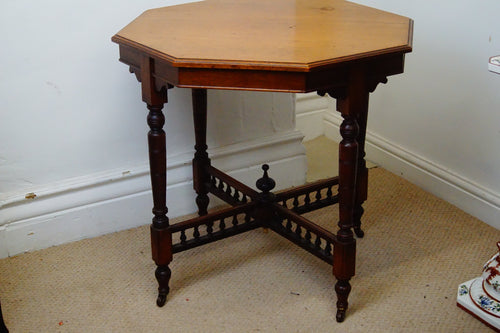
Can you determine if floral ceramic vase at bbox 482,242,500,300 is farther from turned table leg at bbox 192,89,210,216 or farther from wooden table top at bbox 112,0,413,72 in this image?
turned table leg at bbox 192,89,210,216

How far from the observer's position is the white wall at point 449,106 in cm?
200

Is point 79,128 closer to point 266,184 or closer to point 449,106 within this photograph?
point 266,184

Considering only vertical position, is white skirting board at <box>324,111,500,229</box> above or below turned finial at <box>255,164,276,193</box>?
below

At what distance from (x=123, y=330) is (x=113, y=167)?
0.58 meters

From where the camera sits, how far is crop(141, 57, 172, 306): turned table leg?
154cm

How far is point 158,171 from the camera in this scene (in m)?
1.60

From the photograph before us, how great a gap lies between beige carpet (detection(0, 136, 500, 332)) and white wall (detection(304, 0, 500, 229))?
0.42ft

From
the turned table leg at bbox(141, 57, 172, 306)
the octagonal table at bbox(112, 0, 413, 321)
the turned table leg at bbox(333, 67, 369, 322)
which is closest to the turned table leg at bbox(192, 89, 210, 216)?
the octagonal table at bbox(112, 0, 413, 321)

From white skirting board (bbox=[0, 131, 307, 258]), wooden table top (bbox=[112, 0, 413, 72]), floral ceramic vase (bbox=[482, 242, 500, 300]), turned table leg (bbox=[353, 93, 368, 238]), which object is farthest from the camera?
white skirting board (bbox=[0, 131, 307, 258])

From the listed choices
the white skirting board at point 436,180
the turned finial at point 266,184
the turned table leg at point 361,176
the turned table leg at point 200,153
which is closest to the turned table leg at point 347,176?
the turned table leg at point 361,176

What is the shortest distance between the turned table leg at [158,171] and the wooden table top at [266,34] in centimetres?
9

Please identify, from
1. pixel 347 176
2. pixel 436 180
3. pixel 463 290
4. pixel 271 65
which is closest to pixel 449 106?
pixel 436 180

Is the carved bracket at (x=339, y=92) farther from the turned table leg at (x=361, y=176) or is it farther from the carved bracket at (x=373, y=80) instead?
the turned table leg at (x=361, y=176)

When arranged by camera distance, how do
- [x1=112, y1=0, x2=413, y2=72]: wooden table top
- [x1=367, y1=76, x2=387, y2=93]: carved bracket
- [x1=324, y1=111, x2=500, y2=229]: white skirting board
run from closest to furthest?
[x1=112, y1=0, x2=413, y2=72]: wooden table top, [x1=367, y1=76, x2=387, y2=93]: carved bracket, [x1=324, y1=111, x2=500, y2=229]: white skirting board
